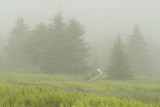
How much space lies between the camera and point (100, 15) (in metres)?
151

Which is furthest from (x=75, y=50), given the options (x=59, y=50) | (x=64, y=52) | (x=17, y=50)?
(x=17, y=50)

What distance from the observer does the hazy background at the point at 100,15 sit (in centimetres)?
11244

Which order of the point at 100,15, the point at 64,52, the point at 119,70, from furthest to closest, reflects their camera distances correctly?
the point at 100,15, the point at 64,52, the point at 119,70

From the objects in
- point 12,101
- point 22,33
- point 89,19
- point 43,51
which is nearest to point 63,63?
point 43,51

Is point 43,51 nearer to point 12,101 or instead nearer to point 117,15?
point 12,101

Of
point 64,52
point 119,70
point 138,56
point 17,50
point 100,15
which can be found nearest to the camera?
point 119,70

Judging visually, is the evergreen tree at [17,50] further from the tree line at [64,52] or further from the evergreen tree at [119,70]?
the evergreen tree at [119,70]

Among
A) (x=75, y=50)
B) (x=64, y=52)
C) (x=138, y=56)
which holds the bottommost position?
(x=64, y=52)

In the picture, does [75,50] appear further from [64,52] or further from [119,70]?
[119,70]

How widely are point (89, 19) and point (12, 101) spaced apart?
130m

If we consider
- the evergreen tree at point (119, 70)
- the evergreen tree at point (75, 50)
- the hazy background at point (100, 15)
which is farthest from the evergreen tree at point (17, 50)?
the hazy background at point (100, 15)

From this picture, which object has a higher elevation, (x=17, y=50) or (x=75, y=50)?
(x=17, y=50)

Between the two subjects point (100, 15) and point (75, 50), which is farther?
point (100, 15)

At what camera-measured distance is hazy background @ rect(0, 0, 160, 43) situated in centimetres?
11244
